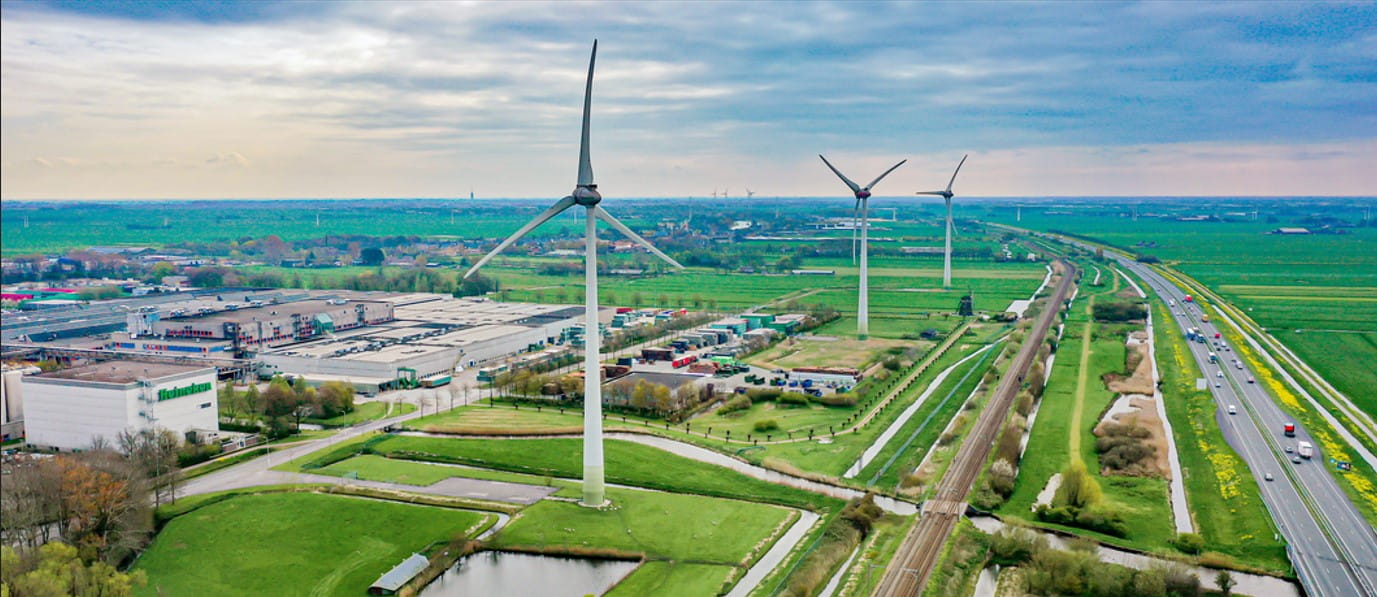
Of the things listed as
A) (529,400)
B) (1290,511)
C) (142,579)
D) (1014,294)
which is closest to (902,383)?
(529,400)

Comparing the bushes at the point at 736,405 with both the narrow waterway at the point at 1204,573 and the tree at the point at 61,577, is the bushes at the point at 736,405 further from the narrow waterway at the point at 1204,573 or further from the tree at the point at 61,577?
the tree at the point at 61,577

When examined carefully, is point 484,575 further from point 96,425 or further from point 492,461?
point 96,425

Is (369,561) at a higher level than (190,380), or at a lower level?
lower

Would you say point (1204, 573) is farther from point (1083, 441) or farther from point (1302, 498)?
point (1083, 441)

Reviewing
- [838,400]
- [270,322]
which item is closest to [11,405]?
[270,322]

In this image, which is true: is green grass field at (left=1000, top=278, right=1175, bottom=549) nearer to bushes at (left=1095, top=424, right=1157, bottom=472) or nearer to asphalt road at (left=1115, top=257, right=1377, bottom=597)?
bushes at (left=1095, top=424, right=1157, bottom=472)

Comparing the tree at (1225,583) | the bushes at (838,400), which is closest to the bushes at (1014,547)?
the tree at (1225,583)
